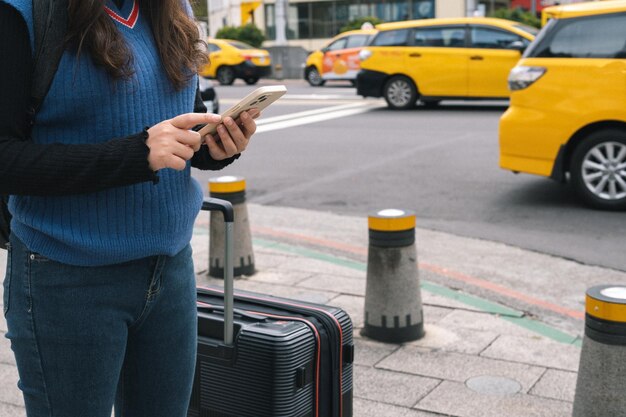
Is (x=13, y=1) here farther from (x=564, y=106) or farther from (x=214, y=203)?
(x=564, y=106)

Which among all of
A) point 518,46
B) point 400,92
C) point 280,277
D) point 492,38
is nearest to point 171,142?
point 280,277

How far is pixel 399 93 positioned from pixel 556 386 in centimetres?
1279

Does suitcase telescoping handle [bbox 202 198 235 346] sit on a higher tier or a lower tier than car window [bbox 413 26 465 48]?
lower

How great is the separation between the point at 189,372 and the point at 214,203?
666 mm

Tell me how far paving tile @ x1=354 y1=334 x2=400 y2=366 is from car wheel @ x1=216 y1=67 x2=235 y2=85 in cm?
2304

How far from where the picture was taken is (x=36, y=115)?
170 cm

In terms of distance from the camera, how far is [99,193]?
173cm

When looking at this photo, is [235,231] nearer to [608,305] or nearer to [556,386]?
[556,386]

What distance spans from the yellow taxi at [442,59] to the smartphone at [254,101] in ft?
44.8

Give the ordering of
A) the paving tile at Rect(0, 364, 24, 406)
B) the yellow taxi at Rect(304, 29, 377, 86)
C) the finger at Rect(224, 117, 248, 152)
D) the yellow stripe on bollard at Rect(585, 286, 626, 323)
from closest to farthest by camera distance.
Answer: the finger at Rect(224, 117, 248, 152), the yellow stripe on bollard at Rect(585, 286, 626, 323), the paving tile at Rect(0, 364, 24, 406), the yellow taxi at Rect(304, 29, 377, 86)

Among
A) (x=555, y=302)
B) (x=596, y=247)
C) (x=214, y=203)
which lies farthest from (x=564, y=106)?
(x=214, y=203)

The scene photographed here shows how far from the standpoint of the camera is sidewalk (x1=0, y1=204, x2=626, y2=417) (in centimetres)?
377

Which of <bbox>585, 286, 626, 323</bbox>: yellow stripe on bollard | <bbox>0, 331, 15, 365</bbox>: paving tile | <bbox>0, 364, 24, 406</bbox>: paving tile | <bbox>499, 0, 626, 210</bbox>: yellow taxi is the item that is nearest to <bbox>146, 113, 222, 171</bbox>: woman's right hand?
<bbox>585, 286, 626, 323</bbox>: yellow stripe on bollard

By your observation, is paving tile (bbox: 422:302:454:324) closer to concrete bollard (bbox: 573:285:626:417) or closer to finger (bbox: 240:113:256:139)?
concrete bollard (bbox: 573:285:626:417)
